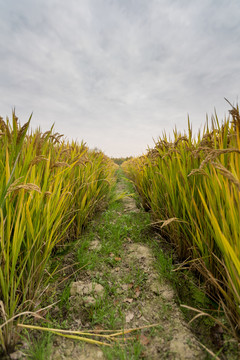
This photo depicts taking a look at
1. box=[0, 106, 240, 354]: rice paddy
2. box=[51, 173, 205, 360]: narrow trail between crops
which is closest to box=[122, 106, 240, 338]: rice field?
box=[0, 106, 240, 354]: rice paddy

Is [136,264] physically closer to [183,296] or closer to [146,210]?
[183,296]

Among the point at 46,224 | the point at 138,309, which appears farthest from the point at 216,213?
the point at 46,224

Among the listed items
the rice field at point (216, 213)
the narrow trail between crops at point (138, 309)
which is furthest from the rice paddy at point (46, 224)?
the narrow trail between crops at point (138, 309)

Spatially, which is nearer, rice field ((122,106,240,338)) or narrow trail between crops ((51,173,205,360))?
rice field ((122,106,240,338))

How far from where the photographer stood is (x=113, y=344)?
105cm

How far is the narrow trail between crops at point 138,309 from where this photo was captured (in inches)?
39.1

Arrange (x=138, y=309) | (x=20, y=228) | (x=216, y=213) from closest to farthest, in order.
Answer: (x=20, y=228) → (x=216, y=213) → (x=138, y=309)

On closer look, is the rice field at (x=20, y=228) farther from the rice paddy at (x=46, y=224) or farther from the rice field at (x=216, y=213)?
the rice field at (x=216, y=213)

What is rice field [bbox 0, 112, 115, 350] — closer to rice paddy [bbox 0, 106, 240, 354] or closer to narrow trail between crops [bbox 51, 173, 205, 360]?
rice paddy [bbox 0, 106, 240, 354]

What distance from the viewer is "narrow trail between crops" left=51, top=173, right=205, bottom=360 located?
99 centimetres

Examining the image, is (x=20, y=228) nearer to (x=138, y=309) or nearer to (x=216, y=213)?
(x=138, y=309)

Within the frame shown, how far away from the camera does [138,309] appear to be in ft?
4.31

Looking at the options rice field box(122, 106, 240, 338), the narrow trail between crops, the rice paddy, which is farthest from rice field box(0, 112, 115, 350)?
rice field box(122, 106, 240, 338)

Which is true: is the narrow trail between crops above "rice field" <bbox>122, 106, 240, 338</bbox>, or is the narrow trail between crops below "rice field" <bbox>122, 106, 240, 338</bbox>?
below
